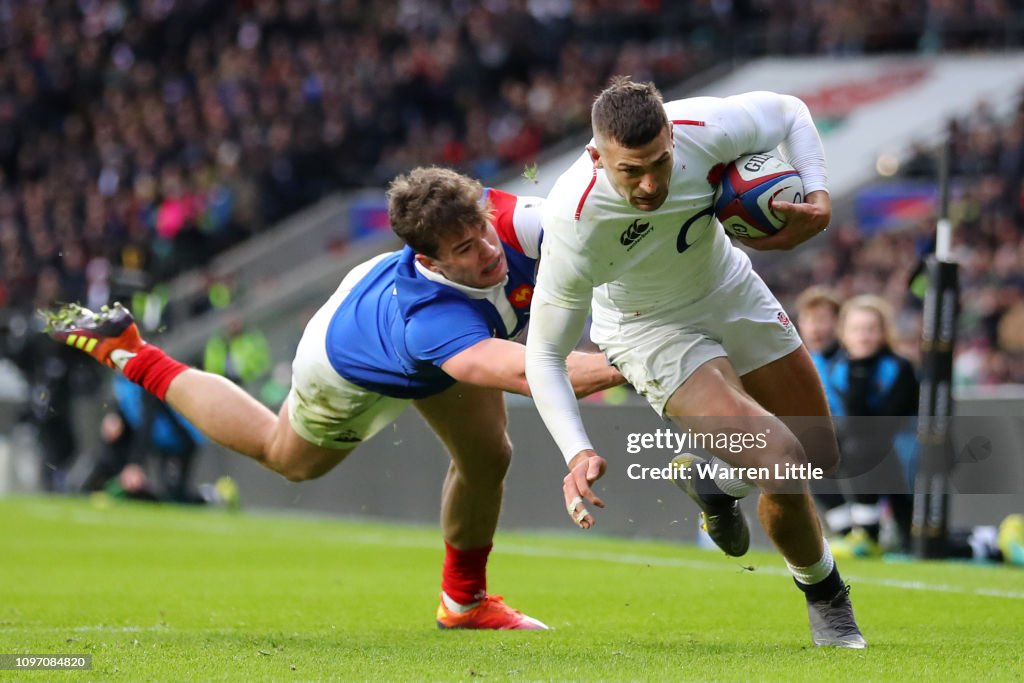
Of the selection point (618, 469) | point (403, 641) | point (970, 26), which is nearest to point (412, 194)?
point (403, 641)

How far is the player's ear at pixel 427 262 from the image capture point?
5.94m

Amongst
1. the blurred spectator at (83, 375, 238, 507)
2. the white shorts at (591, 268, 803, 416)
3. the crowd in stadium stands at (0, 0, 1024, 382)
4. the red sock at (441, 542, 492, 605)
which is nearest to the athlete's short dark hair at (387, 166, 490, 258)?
Answer: the white shorts at (591, 268, 803, 416)

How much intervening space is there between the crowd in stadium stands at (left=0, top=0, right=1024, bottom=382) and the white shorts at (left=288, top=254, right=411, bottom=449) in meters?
14.7

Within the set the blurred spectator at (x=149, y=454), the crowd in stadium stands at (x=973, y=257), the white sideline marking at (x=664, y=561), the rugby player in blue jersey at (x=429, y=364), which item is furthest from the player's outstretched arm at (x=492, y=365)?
the blurred spectator at (x=149, y=454)

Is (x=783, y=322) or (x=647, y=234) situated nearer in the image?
(x=647, y=234)

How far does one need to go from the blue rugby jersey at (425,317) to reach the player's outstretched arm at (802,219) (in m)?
1.13

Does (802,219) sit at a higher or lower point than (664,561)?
higher

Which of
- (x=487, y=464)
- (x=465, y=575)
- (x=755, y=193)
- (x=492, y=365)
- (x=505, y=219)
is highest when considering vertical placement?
(x=755, y=193)

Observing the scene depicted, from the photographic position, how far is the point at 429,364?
5941mm

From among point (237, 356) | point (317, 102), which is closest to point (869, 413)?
point (237, 356)

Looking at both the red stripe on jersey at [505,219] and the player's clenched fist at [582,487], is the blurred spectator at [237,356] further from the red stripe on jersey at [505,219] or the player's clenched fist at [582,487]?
the player's clenched fist at [582,487]

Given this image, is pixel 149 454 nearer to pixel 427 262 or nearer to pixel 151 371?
pixel 151 371

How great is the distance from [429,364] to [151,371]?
1.84 meters

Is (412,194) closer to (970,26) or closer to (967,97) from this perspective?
(967,97)
